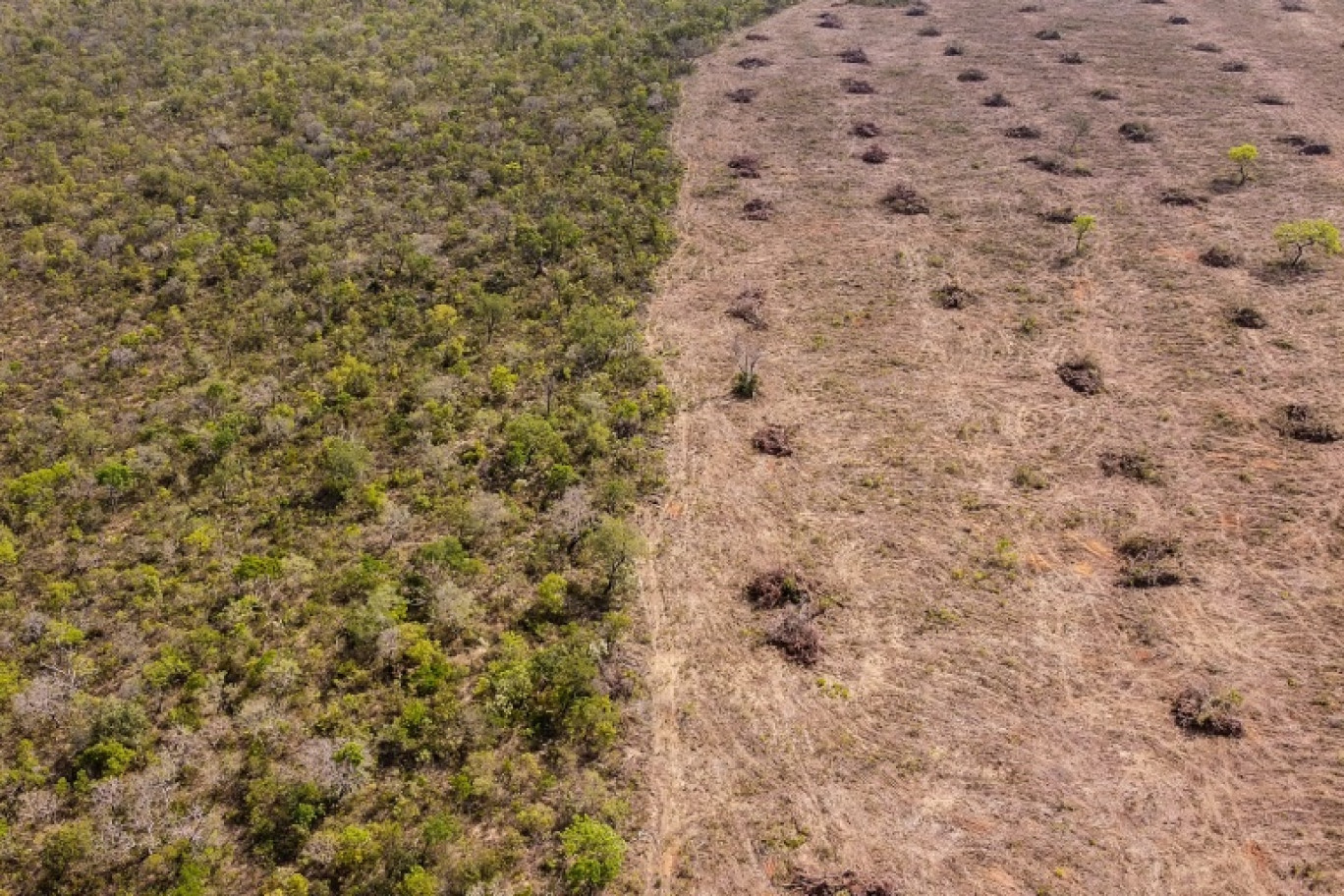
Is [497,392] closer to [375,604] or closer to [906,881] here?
[375,604]

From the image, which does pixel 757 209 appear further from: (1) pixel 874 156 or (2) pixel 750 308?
(2) pixel 750 308

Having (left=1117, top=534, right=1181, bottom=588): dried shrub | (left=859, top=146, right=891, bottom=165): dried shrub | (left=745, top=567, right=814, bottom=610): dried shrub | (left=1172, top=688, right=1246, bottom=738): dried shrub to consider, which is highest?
(left=859, top=146, right=891, bottom=165): dried shrub

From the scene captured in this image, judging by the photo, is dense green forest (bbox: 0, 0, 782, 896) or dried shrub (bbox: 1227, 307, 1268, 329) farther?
dried shrub (bbox: 1227, 307, 1268, 329)

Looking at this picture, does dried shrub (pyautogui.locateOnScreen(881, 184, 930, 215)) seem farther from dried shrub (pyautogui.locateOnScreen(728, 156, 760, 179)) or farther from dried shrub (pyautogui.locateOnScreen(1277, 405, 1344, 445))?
dried shrub (pyautogui.locateOnScreen(1277, 405, 1344, 445))

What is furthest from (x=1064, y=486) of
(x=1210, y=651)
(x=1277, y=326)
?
(x=1277, y=326)

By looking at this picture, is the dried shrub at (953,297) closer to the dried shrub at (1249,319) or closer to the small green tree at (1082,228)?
the small green tree at (1082,228)

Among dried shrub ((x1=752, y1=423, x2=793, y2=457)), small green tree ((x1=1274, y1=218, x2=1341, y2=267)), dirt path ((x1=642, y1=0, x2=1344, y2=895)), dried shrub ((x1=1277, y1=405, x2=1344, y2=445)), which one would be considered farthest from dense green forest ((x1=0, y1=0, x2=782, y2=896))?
small green tree ((x1=1274, y1=218, x2=1341, y2=267))

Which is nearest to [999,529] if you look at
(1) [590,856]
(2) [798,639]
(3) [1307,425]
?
(2) [798,639]
